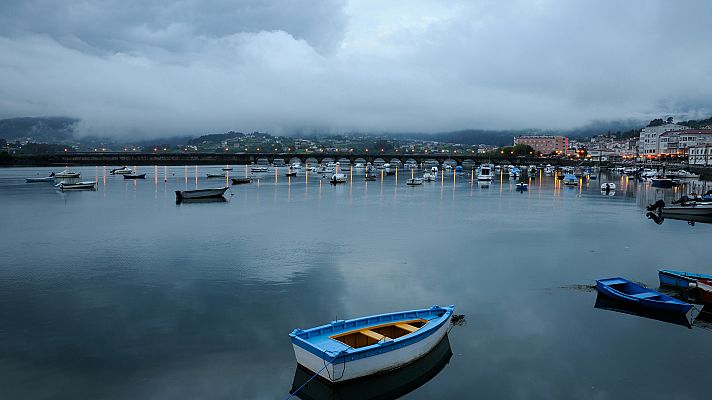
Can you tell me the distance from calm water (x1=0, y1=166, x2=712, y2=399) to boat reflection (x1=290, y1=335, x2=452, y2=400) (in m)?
0.24

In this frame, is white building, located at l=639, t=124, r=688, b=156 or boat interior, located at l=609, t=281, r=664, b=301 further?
white building, located at l=639, t=124, r=688, b=156

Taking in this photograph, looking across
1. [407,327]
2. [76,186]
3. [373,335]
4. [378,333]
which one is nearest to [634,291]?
[407,327]

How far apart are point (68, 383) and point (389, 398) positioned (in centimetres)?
598

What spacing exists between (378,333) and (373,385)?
1.17 meters

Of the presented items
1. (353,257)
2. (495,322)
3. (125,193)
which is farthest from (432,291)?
(125,193)

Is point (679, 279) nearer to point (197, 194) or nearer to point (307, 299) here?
point (307, 299)

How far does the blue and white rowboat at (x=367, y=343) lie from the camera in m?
Result: 9.02

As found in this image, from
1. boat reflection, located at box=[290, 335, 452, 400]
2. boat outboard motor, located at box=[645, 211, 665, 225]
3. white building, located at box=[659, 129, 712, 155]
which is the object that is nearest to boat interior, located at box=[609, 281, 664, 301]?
boat reflection, located at box=[290, 335, 452, 400]

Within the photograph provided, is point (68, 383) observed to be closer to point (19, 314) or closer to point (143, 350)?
point (143, 350)

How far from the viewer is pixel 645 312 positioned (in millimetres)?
13445

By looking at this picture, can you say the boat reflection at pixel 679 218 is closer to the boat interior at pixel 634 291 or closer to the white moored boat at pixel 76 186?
the boat interior at pixel 634 291

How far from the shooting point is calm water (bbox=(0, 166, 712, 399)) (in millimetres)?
9875

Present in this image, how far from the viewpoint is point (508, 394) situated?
948 cm

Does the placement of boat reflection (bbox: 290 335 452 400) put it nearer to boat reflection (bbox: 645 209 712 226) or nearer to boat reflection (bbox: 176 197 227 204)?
boat reflection (bbox: 645 209 712 226)
